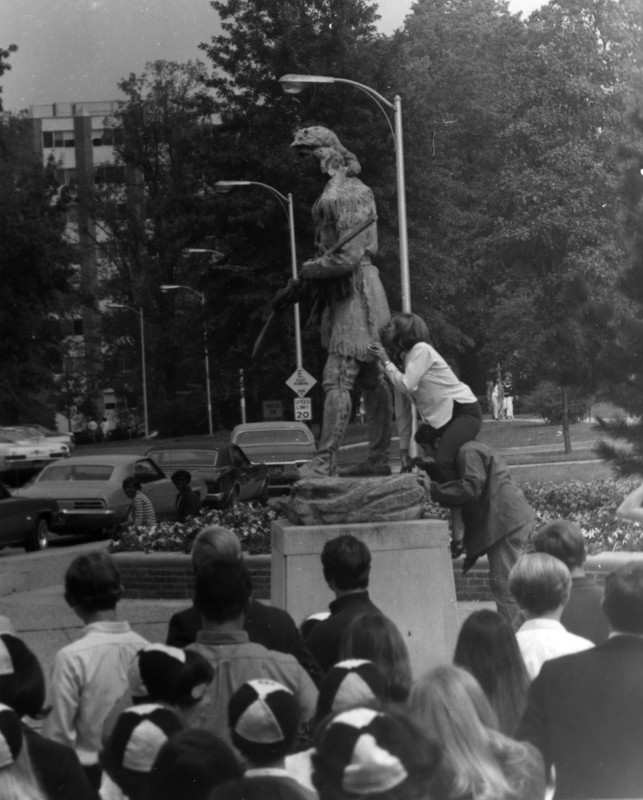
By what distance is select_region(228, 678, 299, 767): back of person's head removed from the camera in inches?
128

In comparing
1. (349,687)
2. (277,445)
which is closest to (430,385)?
(349,687)

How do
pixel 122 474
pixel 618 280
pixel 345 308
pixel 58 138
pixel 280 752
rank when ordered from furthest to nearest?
1. pixel 58 138
2. pixel 122 474
3. pixel 618 280
4. pixel 345 308
5. pixel 280 752

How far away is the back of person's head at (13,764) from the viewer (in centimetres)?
324

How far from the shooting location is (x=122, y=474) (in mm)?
22797

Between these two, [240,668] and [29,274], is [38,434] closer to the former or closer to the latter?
[29,274]

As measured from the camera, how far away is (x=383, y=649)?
169 inches

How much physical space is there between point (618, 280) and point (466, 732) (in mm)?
10590

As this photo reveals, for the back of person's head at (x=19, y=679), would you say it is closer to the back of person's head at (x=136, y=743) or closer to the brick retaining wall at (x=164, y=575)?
the back of person's head at (x=136, y=743)

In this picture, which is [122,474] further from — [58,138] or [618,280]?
[58,138]

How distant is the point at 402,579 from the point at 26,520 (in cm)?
1175

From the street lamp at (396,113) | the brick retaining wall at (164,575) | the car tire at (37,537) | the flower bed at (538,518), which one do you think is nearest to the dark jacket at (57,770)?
the brick retaining wall at (164,575)

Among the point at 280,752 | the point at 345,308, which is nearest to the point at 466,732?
the point at 280,752

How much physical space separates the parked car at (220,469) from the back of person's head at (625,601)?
705 inches

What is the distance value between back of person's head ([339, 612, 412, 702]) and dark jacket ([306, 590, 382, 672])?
Result: 79cm
